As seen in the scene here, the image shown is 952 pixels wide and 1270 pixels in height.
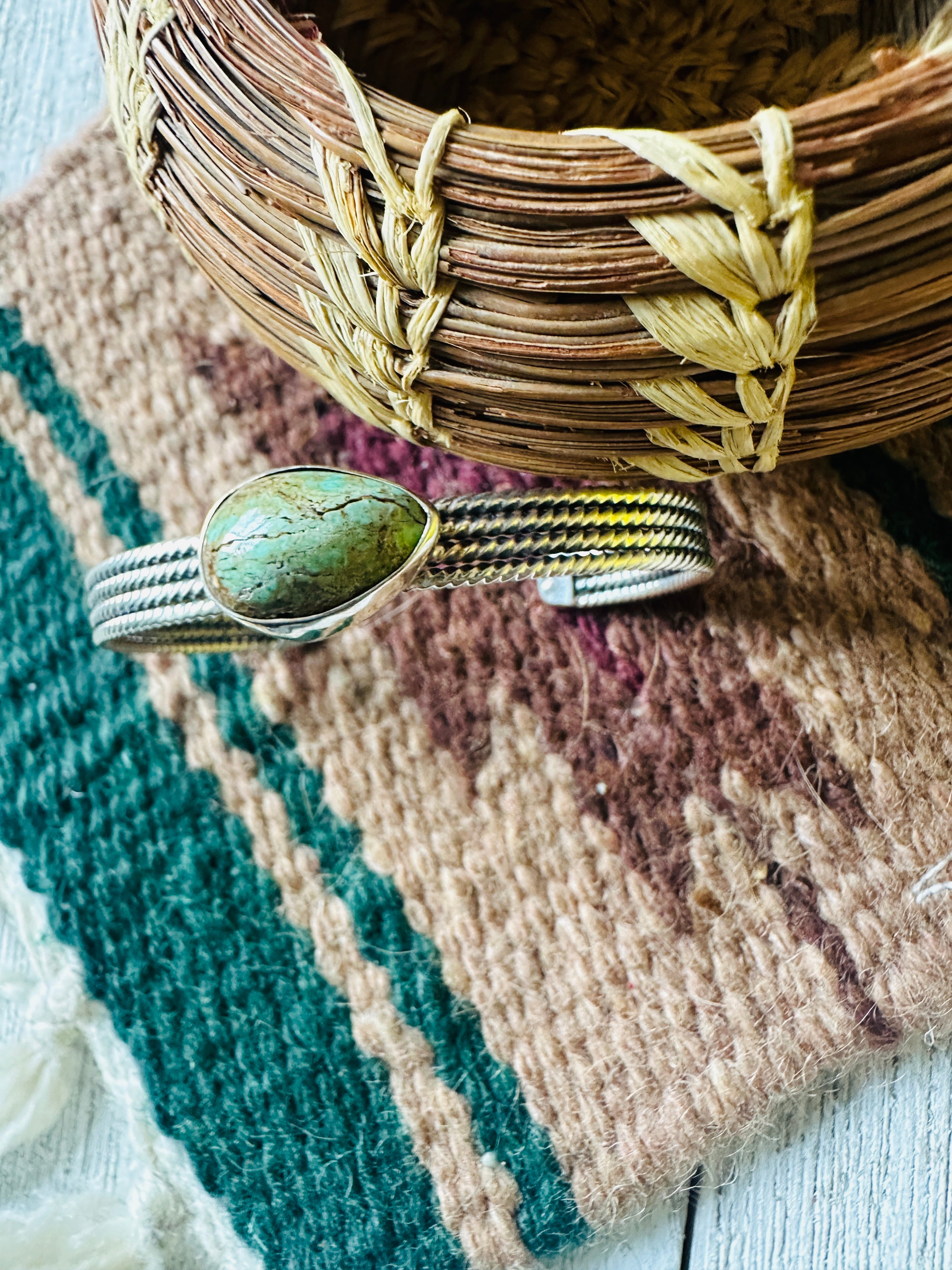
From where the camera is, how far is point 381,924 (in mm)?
368

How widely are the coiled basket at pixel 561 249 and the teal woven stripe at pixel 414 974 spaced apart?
5.3 inches

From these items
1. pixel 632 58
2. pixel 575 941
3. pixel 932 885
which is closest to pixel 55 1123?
pixel 575 941

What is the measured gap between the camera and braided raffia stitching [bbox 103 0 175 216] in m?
0.26

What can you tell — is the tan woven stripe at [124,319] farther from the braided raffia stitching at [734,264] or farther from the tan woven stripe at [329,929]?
the braided raffia stitching at [734,264]

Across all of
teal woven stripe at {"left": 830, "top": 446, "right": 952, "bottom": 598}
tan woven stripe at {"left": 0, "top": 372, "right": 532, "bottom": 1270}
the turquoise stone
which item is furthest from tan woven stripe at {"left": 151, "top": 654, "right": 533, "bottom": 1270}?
teal woven stripe at {"left": 830, "top": 446, "right": 952, "bottom": 598}

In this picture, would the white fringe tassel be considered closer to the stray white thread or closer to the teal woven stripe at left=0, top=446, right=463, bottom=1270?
the teal woven stripe at left=0, top=446, right=463, bottom=1270

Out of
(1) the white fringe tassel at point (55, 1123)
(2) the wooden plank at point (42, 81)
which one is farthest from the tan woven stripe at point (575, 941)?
(2) the wooden plank at point (42, 81)

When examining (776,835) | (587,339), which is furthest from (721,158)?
(776,835)

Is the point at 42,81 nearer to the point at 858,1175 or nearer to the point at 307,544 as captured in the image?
the point at 307,544

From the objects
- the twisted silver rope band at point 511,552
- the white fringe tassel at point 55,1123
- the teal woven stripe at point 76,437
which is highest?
the teal woven stripe at point 76,437

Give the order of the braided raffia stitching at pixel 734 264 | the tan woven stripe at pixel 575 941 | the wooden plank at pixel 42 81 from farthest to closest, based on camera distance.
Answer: the wooden plank at pixel 42 81, the tan woven stripe at pixel 575 941, the braided raffia stitching at pixel 734 264

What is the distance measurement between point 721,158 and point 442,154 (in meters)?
0.06

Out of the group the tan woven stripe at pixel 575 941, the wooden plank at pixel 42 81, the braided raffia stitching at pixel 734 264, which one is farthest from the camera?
the wooden plank at pixel 42 81

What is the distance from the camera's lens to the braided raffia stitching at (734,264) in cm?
21
